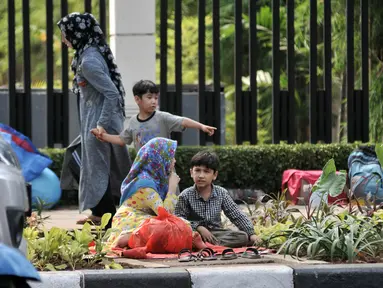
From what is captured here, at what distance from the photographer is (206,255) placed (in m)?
7.88

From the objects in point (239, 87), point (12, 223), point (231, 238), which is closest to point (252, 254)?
point (231, 238)

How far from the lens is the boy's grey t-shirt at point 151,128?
Answer: 9.75 meters

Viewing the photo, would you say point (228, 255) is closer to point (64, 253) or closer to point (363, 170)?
point (64, 253)

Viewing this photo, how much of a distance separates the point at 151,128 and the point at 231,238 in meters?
1.44

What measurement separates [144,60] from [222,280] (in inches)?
324

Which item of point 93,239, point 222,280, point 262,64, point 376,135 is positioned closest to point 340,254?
point 222,280

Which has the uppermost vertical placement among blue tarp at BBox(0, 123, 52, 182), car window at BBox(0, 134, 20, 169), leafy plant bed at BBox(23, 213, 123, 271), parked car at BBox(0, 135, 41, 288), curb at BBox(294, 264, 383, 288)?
car window at BBox(0, 134, 20, 169)

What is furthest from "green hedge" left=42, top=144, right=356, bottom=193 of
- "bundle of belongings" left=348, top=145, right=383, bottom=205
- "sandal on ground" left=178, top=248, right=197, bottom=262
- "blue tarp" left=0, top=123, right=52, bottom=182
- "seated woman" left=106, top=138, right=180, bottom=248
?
"sandal on ground" left=178, top=248, right=197, bottom=262

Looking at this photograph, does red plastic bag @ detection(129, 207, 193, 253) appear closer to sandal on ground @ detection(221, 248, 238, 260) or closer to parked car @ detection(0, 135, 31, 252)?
sandal on ground @ detection(221, 248, 238, 260)

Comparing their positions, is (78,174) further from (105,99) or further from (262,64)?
(262,64)

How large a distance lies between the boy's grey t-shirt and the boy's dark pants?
1271 millimetres

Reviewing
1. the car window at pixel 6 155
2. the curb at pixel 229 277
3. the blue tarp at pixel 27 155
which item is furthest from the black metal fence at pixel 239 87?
the car window at pixel 6 155

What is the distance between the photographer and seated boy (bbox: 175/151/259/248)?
8742 millimetres

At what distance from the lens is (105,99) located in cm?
1012
